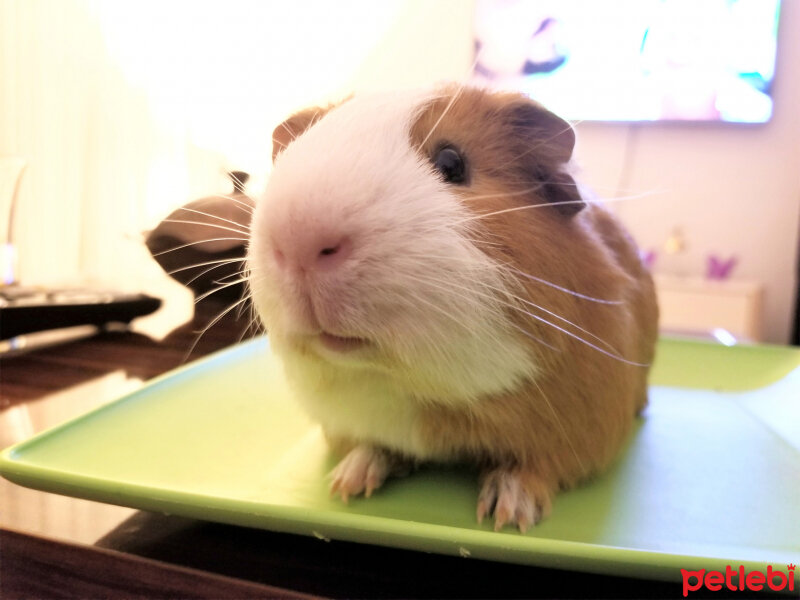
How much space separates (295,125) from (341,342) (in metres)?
0.31

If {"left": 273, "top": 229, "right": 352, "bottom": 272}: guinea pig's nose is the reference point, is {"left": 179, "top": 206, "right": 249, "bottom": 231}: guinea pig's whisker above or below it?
above

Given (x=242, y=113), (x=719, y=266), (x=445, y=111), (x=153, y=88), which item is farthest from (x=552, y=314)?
(x=719, y=266)

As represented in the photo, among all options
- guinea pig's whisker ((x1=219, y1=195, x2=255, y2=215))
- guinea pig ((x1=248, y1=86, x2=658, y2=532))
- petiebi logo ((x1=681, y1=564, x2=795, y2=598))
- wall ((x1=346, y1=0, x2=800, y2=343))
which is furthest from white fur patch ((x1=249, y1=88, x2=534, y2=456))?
wall ((x1=346, y1=0, x2=800, y2=343))

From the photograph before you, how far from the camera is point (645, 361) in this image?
2.77ft

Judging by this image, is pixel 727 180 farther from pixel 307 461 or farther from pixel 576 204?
pixel 307 461

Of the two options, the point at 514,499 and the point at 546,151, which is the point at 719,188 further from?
the point at 514,499

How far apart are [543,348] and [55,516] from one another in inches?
21.2

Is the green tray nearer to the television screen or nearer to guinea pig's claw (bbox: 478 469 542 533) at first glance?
guinea pig's claw (bbox: 478 469 542 533)

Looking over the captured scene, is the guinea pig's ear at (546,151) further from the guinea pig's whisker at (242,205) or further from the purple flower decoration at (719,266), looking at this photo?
the purple flower decoration at (719,266)

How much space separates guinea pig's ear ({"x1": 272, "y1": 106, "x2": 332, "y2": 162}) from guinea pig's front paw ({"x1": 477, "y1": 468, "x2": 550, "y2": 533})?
0.46 m

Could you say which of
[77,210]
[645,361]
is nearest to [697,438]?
[645,361]

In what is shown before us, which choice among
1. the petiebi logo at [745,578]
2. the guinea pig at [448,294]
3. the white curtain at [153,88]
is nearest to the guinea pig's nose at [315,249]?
the guinea pig at [448,294]

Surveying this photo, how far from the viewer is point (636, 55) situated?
150 centimetres

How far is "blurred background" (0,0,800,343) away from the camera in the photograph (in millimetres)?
855
